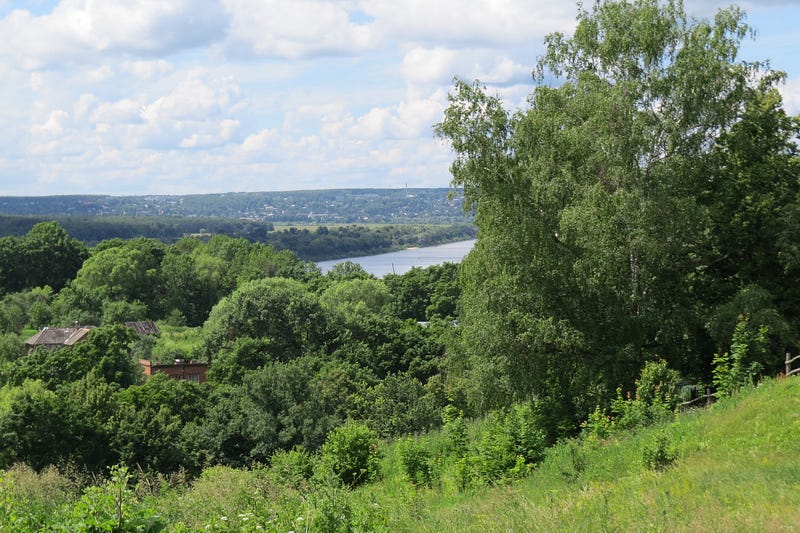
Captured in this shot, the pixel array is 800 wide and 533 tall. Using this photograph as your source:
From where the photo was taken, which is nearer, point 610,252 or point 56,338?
point 610,252

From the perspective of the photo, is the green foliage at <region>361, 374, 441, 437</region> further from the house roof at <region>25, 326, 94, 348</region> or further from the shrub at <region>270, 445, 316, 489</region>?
the house roof at <region>25, 326, 94, 348</region>

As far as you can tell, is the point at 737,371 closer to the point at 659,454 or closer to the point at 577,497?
the point at 659,454

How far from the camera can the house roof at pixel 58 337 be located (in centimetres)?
7000

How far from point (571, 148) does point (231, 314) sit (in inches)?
1533

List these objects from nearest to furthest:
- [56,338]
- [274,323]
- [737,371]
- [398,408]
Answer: [737,371] → [398,408] → [274,323] → [56,338]

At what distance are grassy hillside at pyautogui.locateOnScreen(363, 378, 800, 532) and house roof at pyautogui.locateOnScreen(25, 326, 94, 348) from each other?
59242 mm

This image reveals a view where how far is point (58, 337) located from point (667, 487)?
69.1m

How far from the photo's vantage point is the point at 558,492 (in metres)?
11.6

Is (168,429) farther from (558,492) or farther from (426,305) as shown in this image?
(426,305)

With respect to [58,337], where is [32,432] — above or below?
above

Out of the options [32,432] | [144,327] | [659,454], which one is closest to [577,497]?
[659,454]

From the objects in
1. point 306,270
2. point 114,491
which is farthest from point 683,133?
point 306,270

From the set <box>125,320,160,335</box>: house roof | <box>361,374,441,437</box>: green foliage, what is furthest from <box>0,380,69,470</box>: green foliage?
<box>125,320,160,335</box>: house roof

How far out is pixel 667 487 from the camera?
10234 millimetres
